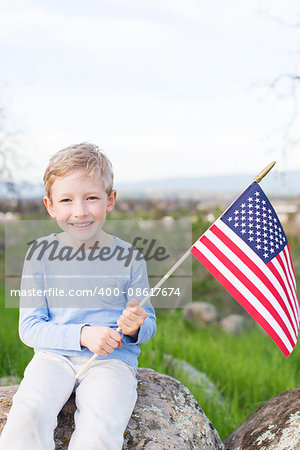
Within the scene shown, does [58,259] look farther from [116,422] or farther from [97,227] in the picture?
[116,422]

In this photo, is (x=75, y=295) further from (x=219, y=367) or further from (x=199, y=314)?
(x=199, y=314)

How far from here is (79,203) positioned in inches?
88.4

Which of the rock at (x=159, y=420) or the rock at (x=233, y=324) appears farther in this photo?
the rock at (x=233, y=324)

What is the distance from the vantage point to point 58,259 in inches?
94.1

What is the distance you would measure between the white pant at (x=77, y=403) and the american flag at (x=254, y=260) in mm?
607

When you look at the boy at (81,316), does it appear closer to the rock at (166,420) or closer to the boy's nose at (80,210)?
the boy's nose at (80,210)

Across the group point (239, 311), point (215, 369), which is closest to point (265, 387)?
point (215, 369)

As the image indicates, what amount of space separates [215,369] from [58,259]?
7.85 ft

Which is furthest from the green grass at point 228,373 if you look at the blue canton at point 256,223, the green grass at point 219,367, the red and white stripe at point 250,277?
the blue canton at point 256,223

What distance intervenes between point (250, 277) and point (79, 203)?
0.84 metres

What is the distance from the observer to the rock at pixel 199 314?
6.61 m

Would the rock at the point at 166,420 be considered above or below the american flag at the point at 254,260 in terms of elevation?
below

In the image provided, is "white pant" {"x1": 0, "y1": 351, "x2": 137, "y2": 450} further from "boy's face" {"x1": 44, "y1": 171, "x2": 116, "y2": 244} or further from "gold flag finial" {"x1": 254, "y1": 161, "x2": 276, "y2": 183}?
"gold flag finial" {"x1": 254, "y1": 161, "x2": 276, "y2": 183}

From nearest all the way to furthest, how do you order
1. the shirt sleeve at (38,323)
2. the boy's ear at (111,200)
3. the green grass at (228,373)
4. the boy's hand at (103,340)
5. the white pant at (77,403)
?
the white pant at (77,403)
the boy's hand at (103,340)
the shirt sleeve at (38,323)
the boy's ear at (111,200)
the green grass at (228,373)
